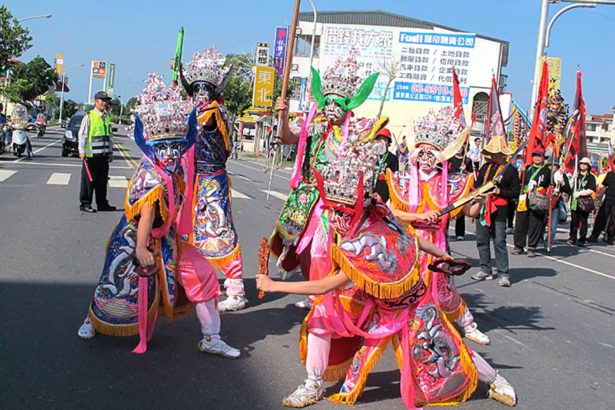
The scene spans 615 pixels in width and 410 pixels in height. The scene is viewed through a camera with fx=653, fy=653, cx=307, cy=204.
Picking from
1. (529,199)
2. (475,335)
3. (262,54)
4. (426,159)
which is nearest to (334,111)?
(426,159)

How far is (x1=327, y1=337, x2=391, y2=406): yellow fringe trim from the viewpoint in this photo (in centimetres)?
385

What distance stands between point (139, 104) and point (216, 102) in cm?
144

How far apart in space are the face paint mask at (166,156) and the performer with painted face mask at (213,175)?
1.35m

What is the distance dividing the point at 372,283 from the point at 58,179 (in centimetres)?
1388

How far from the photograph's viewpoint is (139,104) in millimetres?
4500

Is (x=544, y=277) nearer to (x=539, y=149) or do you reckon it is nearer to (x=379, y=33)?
(x=539, y=149)

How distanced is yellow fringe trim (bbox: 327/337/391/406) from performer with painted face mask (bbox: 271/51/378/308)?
109 cm

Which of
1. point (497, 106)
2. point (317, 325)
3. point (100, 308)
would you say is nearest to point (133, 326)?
point (100, 308)

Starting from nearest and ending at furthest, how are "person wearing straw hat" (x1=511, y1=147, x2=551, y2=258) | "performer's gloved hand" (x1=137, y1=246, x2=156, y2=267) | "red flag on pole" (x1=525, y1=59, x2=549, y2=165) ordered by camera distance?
"performer's gloved hand" (x1=137, y1=246, x2=156, y2=267), "red flag on pole" (x1=525, y1=59, x2=549, y2=165), "person wearing straw hat" (x1=511, y1=147, x2=551, y2=258)

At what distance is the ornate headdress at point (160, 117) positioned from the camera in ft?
14.4

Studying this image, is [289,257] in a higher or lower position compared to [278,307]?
higher

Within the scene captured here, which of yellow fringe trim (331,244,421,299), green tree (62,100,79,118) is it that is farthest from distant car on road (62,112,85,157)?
green tree (62,100,79,118)

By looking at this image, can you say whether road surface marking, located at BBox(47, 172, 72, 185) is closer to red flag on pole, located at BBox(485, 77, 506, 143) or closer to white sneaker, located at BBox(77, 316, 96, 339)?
red flag on pole, located at BBox(485, 77, 506, 143)

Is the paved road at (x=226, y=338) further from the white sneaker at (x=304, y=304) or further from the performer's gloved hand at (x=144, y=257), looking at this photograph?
the performer's gloved hand at (x=144, y=257)
